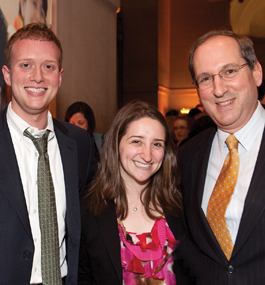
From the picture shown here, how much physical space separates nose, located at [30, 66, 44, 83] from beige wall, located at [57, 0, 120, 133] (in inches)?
101

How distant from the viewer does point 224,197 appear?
68.9 inches

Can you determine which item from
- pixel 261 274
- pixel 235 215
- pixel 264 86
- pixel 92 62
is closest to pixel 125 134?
pixel 235 215

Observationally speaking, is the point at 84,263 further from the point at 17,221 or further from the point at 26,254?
the point at 17,221

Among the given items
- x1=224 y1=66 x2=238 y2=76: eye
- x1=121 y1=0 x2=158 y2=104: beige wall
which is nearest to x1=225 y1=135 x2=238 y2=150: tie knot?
x1=224 y1=66 x2=238 y2=76: eye

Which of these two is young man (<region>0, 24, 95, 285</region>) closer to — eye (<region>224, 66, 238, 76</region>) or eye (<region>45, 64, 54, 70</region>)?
eye (<region>45, 64, 54, 70</region>)

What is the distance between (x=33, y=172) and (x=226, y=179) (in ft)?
3.42

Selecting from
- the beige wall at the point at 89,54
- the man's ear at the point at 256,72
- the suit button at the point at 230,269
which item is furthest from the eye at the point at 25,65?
the beige wall at the point at 89,54

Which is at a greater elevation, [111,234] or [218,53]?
[218,53]

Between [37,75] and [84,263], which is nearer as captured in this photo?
[37,75]

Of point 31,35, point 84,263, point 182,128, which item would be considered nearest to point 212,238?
point 84,263

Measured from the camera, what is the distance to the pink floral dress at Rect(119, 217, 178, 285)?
1895 millimetres

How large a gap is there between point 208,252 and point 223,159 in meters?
0.52

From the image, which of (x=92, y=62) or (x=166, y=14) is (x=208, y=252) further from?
(x=166, y=14)

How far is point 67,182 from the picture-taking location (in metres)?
1.94
